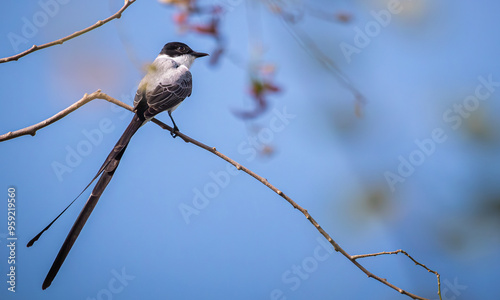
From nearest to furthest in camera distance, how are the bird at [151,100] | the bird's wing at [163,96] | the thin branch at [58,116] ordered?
1. the thin branch at [58,116]
2. the bird at [151,100]
3. the bird's wing at [163,96]

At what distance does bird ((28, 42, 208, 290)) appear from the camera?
2.05 meters

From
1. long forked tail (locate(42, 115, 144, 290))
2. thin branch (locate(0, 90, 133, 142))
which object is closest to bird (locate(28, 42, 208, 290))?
long forked tail (locate(42, 115, 144, 290))

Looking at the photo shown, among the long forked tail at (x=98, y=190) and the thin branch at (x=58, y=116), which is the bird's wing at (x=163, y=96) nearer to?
the long forked tail at (x=98, y=190)

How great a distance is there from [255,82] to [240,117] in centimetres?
13

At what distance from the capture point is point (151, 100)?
10.5 ft

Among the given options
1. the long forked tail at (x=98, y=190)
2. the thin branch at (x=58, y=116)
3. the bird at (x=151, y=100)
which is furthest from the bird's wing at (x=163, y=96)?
the thin branch at (x=58, y=116)

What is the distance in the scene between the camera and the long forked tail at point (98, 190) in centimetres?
194

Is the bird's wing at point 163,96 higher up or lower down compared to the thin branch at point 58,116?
higher up

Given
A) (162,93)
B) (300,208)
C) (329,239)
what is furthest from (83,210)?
(162,93)

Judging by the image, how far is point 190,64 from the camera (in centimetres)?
400

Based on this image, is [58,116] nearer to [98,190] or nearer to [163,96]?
[98,190]

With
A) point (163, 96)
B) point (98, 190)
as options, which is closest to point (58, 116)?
point (98, 190)

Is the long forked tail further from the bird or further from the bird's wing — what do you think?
the bird's wing

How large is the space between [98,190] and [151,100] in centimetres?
104
